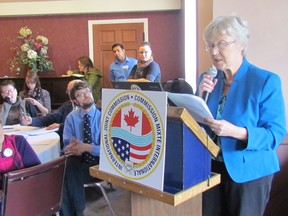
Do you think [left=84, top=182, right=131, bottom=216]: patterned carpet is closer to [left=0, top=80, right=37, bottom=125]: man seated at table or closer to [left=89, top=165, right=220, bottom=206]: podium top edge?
→ [left=0, top=80, right=37, bottom=125]: man seated at table

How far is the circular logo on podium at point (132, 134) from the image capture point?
2.74 feet

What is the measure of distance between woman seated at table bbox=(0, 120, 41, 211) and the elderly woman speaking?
1.12m

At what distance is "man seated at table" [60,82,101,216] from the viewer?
94.6 inches

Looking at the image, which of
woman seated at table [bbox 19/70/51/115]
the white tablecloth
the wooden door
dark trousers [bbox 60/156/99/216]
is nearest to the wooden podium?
the white tablecloth

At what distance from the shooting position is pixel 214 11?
2.42 meters

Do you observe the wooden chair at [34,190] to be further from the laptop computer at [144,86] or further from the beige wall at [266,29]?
the beige wall at [266,29]

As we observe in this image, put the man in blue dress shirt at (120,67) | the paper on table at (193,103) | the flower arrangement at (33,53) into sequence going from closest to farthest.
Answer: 1. the paper on table at (193,103)
2. the man in blue dress shirt at (120,67)
3. the flower arrangement at (33,53)

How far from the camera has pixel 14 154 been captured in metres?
1.77

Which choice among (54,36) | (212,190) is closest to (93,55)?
(54,36)

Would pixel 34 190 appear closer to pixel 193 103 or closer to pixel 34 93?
pixel 193 103

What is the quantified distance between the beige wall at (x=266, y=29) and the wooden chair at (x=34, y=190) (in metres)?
1.69

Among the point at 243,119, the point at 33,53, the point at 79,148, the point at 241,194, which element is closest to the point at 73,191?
the point at 79,148

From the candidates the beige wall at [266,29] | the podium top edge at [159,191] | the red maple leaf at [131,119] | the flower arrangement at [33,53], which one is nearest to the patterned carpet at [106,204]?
the beige wall at [266,29]

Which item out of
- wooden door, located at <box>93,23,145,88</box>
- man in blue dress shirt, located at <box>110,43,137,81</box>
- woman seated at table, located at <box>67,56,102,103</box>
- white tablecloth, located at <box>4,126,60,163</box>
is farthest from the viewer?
wooden door, located at <box>93,23,145,88</box>
